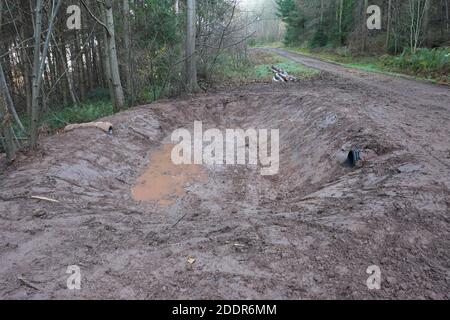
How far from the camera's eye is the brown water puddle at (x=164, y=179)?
6.62 m

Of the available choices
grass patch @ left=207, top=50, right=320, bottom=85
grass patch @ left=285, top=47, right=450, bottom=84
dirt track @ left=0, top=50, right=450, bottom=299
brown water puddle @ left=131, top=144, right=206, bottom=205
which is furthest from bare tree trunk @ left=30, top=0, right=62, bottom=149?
grass patch @ left=285, top=47, right=450, bottom=84

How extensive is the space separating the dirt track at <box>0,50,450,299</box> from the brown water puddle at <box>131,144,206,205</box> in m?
0.16

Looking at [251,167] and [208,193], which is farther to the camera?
[251,167]

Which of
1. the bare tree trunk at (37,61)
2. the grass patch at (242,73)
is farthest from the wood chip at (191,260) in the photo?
the grass patch at (242,73)

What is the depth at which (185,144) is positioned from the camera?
392 inches

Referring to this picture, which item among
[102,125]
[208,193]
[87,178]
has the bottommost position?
[208,193]

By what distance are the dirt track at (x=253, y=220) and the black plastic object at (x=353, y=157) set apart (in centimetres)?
20

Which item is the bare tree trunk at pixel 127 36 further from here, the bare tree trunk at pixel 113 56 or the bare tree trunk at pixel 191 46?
the bare tree trunk at pixel 191 46

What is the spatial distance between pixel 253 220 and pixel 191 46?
36.7ft

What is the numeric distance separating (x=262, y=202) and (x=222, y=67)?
42.7 ft

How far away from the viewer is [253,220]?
449 centimetres
